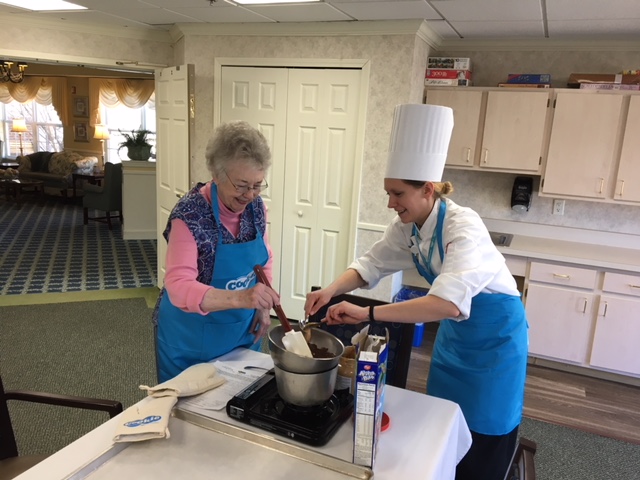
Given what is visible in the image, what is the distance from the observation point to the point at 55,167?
9.34 metres

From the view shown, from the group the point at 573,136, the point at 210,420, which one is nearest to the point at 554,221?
the point at 573,136

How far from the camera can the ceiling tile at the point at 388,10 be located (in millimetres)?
2951

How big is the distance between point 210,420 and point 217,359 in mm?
376

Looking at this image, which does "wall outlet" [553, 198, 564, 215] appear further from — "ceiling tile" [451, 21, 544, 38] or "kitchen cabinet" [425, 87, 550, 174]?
"ceiling tile" [451, 21, 544, 38]

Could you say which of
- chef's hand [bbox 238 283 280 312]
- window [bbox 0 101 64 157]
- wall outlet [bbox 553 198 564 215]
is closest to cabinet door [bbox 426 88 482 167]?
wall outlet [bbox 553 198 564 215]

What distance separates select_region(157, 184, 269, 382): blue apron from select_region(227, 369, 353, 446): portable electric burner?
1.05 ft

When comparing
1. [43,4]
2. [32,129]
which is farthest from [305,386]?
[32,129]

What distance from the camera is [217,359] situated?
5.40 ft

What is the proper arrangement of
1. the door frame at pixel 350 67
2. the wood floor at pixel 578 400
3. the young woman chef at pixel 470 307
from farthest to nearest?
the door frame at pixel 350 67 → the wood floor at pixel 578 400 → the young woman chef at pixel 470 307

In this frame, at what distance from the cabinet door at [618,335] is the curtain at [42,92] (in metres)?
10.4

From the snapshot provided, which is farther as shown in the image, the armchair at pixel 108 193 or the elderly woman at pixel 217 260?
the armchair at pixel 108 193

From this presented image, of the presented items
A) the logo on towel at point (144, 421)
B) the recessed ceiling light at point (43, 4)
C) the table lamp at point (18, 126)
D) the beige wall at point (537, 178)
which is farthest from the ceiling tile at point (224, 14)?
the table lamp at point (18, 126)

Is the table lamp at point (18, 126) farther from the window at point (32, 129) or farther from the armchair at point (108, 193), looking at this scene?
the armchair at point (108, 193)

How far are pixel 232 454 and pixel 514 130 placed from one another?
10.2 feet
